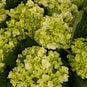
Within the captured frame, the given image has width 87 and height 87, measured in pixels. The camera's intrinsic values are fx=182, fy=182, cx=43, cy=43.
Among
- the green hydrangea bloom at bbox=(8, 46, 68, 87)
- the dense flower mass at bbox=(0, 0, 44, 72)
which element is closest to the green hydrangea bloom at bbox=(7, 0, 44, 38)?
the dense flower mass at bbox=(0, 0, 44, 72)

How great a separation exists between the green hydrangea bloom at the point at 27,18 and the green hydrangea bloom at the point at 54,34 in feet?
0.12

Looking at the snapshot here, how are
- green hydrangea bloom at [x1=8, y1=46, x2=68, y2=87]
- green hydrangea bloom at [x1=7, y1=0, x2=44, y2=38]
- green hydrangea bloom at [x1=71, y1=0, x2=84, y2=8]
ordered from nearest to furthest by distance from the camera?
green hydrangea bloom at [x1=8, y1=46, x2=68, y2=87] < green hydrangea bloom at [x1=7, y1=0, x2=44, y2=38] < green hydrangea bloom at [x1=71, y1=0, x2=84, y2=8]

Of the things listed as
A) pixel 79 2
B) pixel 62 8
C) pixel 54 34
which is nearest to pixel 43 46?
pixel 54 34

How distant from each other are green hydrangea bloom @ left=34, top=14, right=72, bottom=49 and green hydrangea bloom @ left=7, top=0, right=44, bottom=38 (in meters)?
0.04

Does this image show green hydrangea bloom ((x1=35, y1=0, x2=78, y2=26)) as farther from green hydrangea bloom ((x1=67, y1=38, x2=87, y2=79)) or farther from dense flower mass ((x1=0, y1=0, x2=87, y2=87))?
green hydrangea bloom ((x1=67, y1=38, x2=87, y2=79))

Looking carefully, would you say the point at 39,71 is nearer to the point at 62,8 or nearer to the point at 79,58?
the point at 79,58

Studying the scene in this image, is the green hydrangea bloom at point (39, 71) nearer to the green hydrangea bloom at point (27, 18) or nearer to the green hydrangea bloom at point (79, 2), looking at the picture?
the green hydrangea bloom at point (27, 18)

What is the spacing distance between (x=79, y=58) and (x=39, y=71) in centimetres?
14

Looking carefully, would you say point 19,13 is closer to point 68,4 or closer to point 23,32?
point 23,32

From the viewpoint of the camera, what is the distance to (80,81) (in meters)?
0.64

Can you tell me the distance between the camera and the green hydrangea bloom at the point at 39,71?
0.61 m

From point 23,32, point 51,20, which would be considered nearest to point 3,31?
point 23,32

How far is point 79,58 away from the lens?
626mm

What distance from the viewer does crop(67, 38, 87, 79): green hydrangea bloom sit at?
617 millimetres
